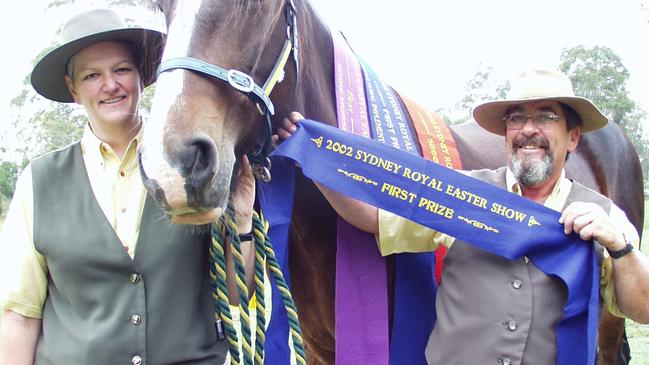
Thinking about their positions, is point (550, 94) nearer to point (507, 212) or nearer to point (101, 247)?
point (507, 212)

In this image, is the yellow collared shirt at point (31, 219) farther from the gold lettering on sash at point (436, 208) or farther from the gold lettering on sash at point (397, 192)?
the gold lettering on sash at point (436, 208)

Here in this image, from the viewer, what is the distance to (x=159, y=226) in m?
1.97

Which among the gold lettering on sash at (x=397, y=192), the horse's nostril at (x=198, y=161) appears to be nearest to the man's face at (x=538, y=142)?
the gold lettering on sash at (x=397, y=192)

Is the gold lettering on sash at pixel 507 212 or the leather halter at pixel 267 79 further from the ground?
the leather halter at pixel 267 79

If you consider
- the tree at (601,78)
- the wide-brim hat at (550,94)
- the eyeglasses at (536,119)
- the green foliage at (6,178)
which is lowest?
the green foliage at (6,178)

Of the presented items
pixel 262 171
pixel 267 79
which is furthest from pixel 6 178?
pixel 267 79

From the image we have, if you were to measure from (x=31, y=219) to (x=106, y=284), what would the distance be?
34 cm

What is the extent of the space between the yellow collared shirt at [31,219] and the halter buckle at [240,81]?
1.44 feet

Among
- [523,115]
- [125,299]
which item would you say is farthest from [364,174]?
[125,299]

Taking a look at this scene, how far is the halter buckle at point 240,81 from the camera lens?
1871mm

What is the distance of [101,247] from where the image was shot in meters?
1.89

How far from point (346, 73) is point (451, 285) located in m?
0.99

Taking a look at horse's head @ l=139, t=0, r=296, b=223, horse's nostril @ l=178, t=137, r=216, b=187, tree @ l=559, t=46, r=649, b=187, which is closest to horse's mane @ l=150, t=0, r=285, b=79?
horse's head @ l=139, t=0, r=296, b=223

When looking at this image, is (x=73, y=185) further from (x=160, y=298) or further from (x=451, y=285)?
(x=451, y=285)
